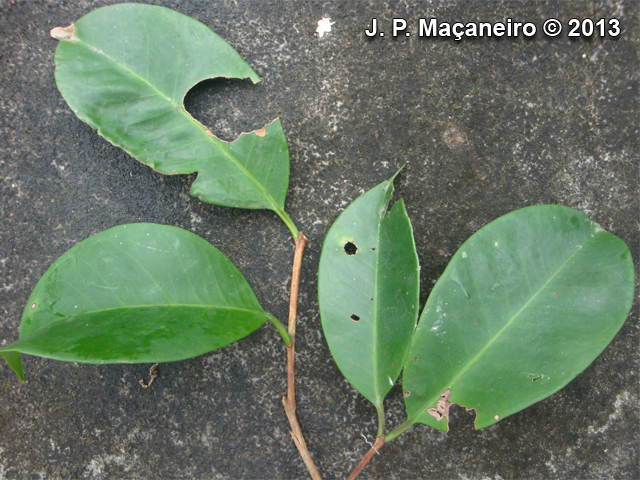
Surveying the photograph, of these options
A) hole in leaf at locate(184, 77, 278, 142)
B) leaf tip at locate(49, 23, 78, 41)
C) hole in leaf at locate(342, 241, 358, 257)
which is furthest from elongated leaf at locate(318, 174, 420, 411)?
leaf tip at locate(49, 23, 78, 41)

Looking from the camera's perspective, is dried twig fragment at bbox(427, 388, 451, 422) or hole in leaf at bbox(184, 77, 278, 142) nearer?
dried twig fragment at bbox(427, 388, 451, 422)

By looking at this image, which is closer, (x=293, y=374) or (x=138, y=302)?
(x=138, y=302)

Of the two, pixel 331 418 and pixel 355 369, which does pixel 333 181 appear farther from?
pixel 331 418

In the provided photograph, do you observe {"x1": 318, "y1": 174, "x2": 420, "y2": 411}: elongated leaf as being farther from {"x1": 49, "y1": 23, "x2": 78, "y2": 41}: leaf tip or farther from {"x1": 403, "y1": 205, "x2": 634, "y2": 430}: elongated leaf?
{"x1": 49, "y1": 23, "x2": 78, "y2": 41}: leaf tip

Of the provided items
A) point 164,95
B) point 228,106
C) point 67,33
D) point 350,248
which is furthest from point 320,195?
point 67,33

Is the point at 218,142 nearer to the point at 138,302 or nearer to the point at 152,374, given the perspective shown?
the point at 138,302

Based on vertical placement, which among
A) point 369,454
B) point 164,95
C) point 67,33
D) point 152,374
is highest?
point 67,33
